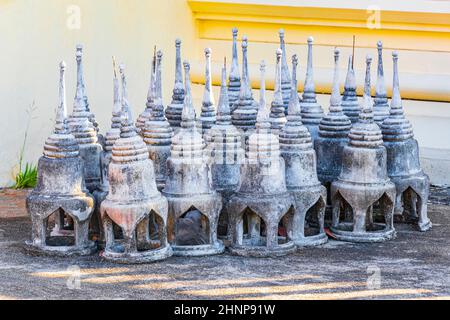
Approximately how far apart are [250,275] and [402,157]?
1.37m

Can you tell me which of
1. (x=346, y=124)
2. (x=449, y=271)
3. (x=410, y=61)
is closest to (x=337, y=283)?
(x=449, y=271)

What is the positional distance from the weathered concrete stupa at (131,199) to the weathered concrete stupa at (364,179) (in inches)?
40.0

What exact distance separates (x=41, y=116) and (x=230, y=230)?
2.47m

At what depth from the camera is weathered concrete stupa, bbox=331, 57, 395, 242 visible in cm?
599

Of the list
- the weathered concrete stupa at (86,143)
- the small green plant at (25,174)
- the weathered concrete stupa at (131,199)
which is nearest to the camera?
the weathered concrete stupa at (131,199)

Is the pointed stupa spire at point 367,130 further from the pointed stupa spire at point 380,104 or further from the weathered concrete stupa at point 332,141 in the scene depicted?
the pointed stupa spire at point 380,104

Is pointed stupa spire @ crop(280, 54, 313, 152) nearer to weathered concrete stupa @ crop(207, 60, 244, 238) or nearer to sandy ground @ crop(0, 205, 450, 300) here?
weathered concrete stupa @ crop(207, 60, 244, 238)

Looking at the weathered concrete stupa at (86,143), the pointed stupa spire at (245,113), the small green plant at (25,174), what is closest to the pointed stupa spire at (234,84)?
the pointed stupa spire at (245,113)

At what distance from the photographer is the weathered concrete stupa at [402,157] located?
6.29 metres

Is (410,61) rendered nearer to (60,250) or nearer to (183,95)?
(183,95)

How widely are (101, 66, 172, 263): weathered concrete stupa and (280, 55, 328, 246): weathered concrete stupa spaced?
0.71 meters

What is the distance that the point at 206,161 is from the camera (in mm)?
5746

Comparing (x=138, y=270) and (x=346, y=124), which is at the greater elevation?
(x=346, y=124)

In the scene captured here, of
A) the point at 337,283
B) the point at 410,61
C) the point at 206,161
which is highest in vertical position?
the point at 410,61
